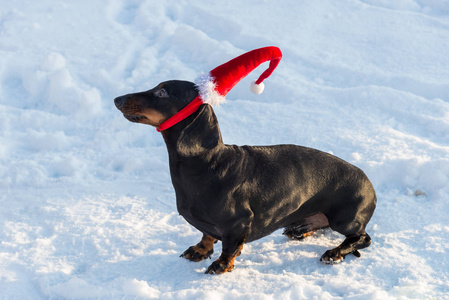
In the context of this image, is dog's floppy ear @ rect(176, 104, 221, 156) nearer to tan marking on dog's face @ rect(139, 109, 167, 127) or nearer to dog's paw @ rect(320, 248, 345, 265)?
tan marking on dog's face @ rect(139, 109, 167, 127)

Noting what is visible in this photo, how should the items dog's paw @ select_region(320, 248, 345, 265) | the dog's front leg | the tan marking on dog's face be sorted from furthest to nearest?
dog's paw @ select_region(320, 248, 345, 265) → the dog's front leg → the tan marking on dog's face

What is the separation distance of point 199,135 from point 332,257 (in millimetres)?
1240

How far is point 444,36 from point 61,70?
5025mm

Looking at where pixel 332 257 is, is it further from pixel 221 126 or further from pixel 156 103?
pixel 221 126

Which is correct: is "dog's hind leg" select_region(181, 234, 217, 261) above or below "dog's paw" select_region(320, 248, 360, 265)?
below

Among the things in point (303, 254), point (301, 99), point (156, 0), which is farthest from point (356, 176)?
point (156, 0)

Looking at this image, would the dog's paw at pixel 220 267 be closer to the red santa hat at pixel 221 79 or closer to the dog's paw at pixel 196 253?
the dog's paw at pixel 196 253

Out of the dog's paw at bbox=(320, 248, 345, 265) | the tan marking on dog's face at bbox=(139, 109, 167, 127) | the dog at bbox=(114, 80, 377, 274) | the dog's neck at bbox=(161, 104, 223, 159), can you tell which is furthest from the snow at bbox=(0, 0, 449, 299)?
the tan marking on dog's face at bbox=(139, 109, 167, 127)

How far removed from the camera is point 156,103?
2.82 m

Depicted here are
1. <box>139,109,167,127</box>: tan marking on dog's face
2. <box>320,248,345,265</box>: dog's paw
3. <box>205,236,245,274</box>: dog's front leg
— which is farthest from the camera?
<box>320,248,345,265</box>: dog's paw

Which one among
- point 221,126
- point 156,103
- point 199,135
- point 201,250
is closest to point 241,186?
point 199,135

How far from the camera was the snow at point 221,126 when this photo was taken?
3188 mm

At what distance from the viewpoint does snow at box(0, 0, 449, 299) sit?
319 centimetres

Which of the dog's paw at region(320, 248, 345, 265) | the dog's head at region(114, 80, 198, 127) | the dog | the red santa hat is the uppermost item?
the red santa hat
